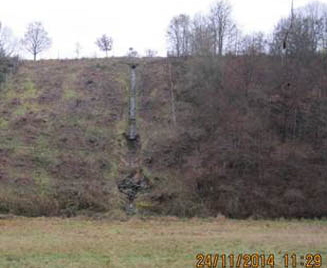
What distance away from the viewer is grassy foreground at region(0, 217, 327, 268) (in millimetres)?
10652

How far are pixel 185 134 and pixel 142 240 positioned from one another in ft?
51.2

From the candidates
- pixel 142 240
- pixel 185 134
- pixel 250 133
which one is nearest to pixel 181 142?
pixel 185 134

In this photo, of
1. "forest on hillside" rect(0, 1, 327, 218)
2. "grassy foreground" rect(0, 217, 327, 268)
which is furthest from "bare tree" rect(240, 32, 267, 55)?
"grassy foreground" rect(0, 217, 327, 268)

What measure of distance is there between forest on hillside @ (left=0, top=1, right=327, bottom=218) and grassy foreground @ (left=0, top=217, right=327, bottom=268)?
92.3 inches

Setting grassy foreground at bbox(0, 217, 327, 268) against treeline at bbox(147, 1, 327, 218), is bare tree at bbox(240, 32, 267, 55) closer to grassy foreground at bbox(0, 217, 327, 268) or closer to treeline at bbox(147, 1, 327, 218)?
treeline at bbox(147, 1, 327, 218)

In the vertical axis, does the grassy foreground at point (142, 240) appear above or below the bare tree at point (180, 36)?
below

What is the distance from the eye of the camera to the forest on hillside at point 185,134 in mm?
23562

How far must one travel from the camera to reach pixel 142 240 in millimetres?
14211

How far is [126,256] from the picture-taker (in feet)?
36.8

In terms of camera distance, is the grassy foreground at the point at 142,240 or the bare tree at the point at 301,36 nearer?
the grassy foreground at the point at 142,240

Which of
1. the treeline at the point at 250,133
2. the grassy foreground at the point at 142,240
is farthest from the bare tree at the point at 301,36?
the grassy foreground at the point at 142,240

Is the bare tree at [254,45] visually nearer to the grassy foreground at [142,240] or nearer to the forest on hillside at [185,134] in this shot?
the forest on hillside at [185,134]

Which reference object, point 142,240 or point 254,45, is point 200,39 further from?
point 142,240

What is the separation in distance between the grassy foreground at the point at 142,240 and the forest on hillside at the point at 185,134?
7.70 ft
